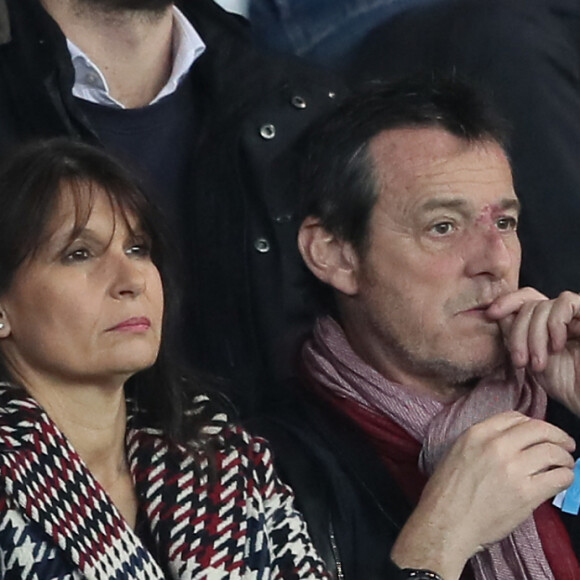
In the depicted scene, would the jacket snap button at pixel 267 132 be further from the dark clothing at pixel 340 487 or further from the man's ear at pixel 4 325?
the man's ear at pixel 4 325

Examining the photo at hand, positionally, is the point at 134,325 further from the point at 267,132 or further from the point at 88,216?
the point at 267,132

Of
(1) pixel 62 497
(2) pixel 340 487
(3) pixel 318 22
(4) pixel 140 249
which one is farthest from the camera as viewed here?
(3) pixel 318 22

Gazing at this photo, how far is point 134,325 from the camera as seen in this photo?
1786 mm

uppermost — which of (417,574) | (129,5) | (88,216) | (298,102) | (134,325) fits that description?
(129,5)

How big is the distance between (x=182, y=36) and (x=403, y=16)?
308 millimetres

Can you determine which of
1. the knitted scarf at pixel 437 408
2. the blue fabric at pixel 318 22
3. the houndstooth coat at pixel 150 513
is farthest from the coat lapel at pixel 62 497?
the blue fabric at pixel 318 22

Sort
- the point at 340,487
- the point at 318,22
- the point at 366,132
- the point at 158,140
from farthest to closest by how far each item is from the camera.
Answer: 1. the point at 318,22
2. the point at 158,140
3. the point at 366,132
4. the point at 340,487

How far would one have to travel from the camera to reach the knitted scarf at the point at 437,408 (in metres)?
2.00

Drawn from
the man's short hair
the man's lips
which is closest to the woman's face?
the man's lips

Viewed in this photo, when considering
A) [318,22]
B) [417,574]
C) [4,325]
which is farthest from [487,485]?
[318,22]

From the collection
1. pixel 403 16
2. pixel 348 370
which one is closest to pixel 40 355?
pixel 348 370

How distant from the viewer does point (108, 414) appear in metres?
1.82

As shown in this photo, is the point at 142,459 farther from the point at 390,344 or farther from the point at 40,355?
the point at 390,344

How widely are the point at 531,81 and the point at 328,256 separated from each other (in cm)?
37
